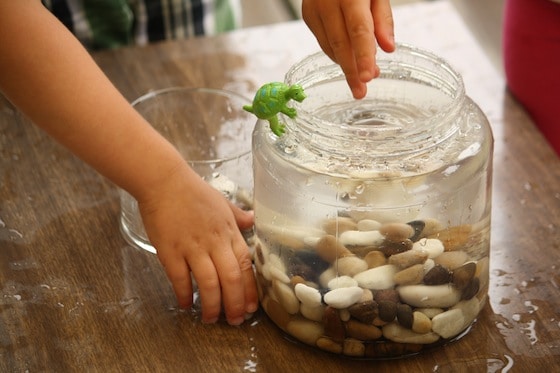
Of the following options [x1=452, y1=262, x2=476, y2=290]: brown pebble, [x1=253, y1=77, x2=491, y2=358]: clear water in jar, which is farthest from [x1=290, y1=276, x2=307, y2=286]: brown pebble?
[x1=452, y1=262, x2=476, y2=290]: brown pebble

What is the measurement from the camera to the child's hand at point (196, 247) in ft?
Answer: 2.43

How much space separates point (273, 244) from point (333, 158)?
8 centimetres

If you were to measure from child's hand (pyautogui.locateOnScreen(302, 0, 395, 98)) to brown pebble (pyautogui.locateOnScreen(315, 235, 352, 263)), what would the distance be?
112mm

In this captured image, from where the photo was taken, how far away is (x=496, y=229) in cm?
83

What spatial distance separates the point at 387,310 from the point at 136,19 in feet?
2.24

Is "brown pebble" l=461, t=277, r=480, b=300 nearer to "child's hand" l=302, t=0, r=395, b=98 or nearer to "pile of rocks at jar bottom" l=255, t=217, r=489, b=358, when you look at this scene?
"pile of rocks at jar bottom" l=255, t=217, r=489, b=358

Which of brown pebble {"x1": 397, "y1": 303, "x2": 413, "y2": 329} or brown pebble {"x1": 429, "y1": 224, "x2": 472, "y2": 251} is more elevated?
brown pebble {"x1": 429, "y1": 224, "x2": 472, "y2": 251}

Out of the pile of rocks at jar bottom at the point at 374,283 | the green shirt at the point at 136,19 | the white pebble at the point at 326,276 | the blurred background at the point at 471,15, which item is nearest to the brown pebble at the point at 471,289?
the pile of rocks at jar bottom at the point at 374,283

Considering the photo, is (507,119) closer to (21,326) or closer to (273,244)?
(273,244)

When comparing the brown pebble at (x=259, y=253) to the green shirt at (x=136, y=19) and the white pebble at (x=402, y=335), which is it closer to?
the white pebble at (x=402, y=335)

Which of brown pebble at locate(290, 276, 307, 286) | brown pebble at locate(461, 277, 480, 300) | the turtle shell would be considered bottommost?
brown pebble at locate(461, 277, 480, 300)

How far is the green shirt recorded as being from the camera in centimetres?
117

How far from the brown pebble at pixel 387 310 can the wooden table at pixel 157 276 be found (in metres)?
0.04

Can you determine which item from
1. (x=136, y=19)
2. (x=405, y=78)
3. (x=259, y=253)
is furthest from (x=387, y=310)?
(x=136, y=19)
